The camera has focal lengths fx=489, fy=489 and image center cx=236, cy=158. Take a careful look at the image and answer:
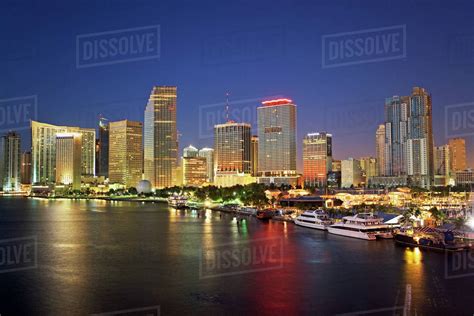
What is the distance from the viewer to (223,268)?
53.8 feet

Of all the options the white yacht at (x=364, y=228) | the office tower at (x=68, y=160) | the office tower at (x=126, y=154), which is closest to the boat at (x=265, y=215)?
the white yacht at (x=364, y=228)

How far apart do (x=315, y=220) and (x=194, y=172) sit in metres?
75.8

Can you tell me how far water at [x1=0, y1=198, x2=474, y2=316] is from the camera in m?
11.8

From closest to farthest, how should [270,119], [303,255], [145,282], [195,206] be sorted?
[145,282] → [303,255] → [195,206] → [270,119]

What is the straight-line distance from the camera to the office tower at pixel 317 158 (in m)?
99.2

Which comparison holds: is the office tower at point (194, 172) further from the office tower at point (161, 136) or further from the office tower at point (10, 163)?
the office tower at point (10, 163)

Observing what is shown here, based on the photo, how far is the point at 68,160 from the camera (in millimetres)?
102750

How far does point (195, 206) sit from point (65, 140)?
58.4 meters

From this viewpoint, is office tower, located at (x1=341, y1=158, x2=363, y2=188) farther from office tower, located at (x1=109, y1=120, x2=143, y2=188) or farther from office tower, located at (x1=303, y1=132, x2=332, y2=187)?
office tower, located at (x1=109, y1=120, x2=143, y2=188)

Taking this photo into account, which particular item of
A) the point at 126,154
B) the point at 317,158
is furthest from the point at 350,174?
the point at 126,154

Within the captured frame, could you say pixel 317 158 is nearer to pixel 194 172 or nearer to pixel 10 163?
pixel 194 172

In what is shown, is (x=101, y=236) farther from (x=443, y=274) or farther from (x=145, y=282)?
(x=443, y=274)

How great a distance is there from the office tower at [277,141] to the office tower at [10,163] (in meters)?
55.7

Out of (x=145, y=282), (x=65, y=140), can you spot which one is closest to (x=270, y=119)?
(x=65, y=140)
